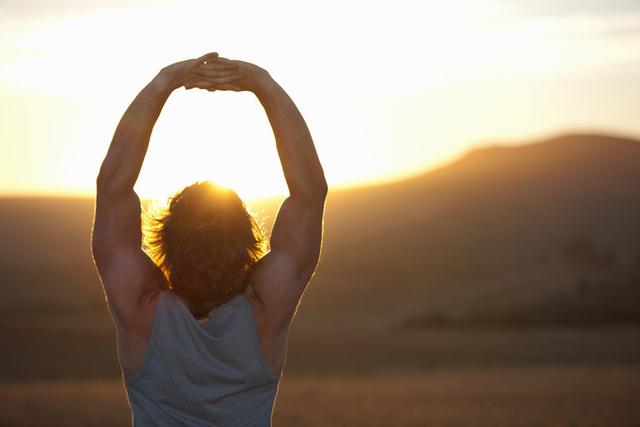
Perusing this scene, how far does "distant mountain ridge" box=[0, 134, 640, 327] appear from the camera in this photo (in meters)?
56.9

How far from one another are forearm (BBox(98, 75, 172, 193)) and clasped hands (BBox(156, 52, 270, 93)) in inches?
8.7

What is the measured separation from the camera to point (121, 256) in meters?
3.69

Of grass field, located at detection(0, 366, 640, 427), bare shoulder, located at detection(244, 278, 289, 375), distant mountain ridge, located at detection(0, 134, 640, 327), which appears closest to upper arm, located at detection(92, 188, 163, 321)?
bare shoulder, located at detection(244, 278, 289, 375)

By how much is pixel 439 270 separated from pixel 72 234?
36343 millimetres

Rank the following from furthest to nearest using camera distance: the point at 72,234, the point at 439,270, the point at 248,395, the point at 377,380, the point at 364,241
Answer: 1. the point at 72,234
2. the point at 364,241
3. the point at 439,270
4. the point at 377,380
5. the point at 248,395

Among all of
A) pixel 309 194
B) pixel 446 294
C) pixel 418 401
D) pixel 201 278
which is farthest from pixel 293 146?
pixel 446 294

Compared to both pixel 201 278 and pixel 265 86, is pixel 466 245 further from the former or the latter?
pixel 201 278

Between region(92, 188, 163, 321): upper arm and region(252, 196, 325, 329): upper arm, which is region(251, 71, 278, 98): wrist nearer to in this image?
region(252, 196, 325, 329): upper arm

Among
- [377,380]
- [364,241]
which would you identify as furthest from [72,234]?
[377,380]

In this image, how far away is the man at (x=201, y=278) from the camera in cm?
361

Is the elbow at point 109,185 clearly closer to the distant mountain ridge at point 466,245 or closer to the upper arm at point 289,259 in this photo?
the upper arm at point 289,259

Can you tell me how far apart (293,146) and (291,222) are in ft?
0.74

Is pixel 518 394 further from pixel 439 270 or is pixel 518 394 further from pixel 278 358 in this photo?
pixel 439 270

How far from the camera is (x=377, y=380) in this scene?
90.8ft
